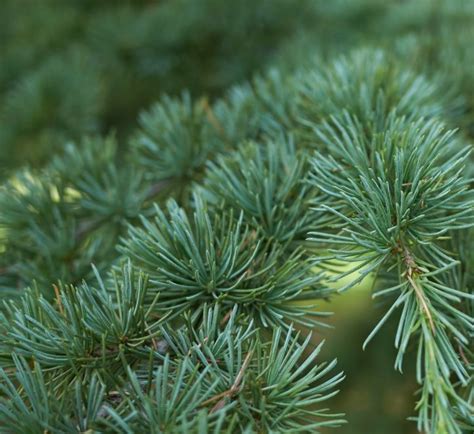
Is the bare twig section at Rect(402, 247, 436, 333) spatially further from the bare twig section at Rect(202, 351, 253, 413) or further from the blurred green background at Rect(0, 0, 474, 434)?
the blurred green background at Rect(0, 0, 474, 434)

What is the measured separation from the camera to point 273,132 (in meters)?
0.44

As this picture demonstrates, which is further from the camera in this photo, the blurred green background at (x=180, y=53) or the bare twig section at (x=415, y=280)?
the blurred green background at (x=180, y=53)

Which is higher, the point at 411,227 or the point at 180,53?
the point at 180,53

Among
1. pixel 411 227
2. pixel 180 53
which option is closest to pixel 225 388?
pixel 411 227

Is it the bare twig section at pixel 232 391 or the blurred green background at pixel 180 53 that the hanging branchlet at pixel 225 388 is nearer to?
the bare twig section at pixel 232 391

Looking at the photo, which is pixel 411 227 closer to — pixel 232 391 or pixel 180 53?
pixel 232 391

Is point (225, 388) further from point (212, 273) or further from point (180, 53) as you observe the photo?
point (180, 53)

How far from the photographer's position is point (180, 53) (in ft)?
2.60

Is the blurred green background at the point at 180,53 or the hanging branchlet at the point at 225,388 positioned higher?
the blurred green background at the point at 180,53

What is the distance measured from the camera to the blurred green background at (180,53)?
2.12 ft

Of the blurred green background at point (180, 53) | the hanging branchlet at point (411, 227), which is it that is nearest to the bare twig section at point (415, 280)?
the hanging branchlet at point (411, 227)

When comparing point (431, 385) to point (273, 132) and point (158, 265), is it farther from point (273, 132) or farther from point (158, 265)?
point (273, 132)

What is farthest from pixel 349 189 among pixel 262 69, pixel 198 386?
pixel 262 69

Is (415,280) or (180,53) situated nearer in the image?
(415,280)
